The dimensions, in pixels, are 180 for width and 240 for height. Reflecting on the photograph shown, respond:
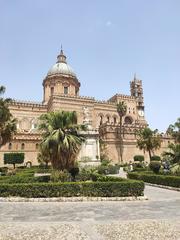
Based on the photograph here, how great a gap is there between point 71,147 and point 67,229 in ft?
31.6

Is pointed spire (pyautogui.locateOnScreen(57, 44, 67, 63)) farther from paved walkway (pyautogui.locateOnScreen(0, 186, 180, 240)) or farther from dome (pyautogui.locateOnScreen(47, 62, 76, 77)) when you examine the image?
paved walkway (pyautogui.locateOnScreen(0, 186, 180, 240))

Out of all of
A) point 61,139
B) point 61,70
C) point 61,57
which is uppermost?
point 61,57

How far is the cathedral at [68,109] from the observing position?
5019cm

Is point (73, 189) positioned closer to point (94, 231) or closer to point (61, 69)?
point (94, 231)

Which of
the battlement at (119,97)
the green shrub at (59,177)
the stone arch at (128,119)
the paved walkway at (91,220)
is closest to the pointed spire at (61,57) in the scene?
the battlement at (119,97)

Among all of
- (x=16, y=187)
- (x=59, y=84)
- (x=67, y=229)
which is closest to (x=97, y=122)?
(x=59, y=84)

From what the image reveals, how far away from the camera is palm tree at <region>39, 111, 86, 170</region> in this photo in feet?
54.4

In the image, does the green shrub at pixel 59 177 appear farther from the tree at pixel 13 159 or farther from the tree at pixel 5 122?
the tree at pixel 13 159

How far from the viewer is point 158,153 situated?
6066cm

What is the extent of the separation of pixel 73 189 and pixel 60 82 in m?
52.1

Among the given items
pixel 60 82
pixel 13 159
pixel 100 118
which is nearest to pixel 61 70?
pixel 60 82

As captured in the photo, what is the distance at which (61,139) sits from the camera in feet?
55.4

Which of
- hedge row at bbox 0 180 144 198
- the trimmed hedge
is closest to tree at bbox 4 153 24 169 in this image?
the trimmed hedge

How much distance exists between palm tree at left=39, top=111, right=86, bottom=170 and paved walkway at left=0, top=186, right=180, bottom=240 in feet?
17.8
